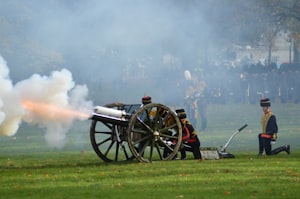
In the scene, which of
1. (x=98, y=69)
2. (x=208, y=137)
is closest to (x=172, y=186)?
(x=208, y=137)

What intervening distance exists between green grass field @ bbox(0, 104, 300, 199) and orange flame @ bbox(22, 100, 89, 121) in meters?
0.97

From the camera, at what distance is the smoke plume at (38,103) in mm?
22953

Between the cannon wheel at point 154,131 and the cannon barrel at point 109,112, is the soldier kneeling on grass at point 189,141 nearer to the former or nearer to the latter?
the cannon wheel at point 154,131

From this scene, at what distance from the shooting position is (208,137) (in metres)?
33.3

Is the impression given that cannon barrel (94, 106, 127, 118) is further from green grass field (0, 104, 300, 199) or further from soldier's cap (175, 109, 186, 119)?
soldier's cap (175, 109, 186, 119)

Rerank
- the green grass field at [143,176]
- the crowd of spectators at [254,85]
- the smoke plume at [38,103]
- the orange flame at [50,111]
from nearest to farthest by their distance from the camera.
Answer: the green grass field at [143,176], the smoke plume at [38,103], the orange flame at [50,111], the crowd of spectators at [254,85]

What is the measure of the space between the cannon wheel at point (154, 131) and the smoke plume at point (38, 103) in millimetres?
1190

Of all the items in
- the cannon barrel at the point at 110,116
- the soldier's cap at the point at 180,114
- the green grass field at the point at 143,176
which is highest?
the soldier's cap at the point at 180,114

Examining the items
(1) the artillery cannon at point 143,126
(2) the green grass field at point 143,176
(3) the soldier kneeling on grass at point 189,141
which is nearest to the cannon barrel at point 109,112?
(1) the artillery cannon at point 143,126

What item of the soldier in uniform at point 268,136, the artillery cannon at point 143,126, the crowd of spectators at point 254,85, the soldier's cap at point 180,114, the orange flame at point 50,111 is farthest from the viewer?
the crowd of spectators at point 254,85

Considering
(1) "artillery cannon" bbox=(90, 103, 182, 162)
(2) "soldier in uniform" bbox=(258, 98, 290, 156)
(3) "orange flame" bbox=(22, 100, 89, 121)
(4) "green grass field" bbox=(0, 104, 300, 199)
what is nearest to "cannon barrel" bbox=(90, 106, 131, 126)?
(1) "artillery cannon" bbox=(90, 103, 182, 162)

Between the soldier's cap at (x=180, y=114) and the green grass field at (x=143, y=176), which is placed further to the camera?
the soldier's cap at (x=180, y=114)

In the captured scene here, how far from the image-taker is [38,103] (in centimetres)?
2333

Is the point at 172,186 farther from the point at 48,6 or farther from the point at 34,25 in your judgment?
the point at 34,25
